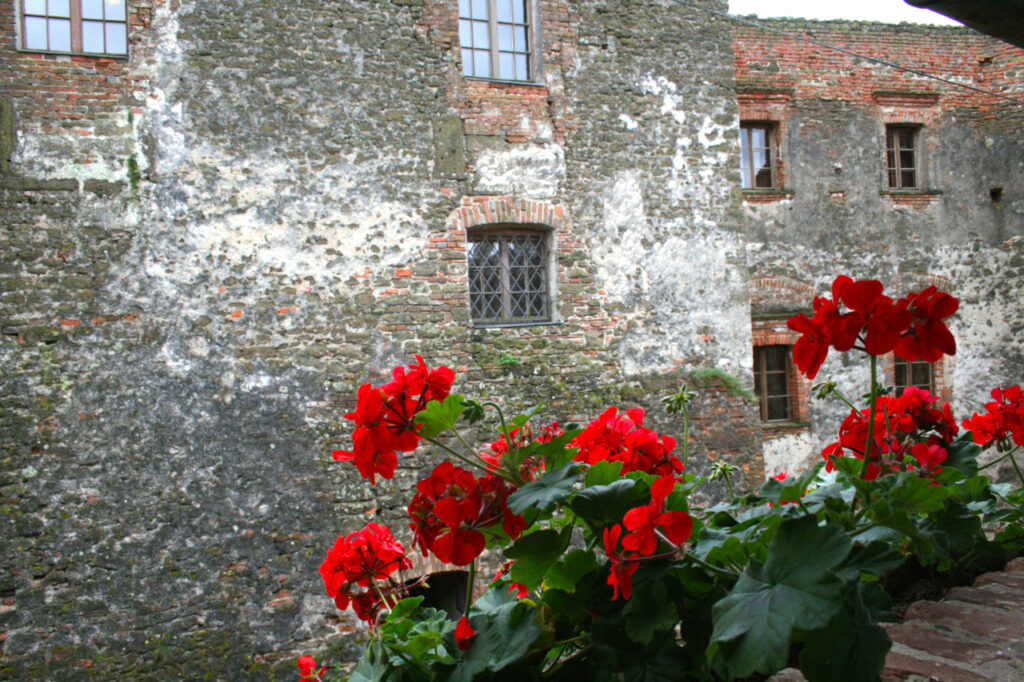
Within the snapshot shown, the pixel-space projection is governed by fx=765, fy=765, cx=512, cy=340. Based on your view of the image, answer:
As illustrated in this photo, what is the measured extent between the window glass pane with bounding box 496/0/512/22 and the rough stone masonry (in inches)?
12.9

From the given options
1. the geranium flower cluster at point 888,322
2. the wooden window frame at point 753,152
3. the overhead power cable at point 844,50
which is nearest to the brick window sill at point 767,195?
the wooden window frame at point 753,152

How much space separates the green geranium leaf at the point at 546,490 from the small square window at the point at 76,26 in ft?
21.3

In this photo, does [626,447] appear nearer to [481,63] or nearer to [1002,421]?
[1002,421]

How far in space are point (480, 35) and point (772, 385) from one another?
6.06 m

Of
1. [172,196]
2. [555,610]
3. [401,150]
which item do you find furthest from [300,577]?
[555,610]

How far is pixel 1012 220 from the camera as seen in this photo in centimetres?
1143

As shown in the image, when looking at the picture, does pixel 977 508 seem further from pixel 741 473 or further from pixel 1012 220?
pixel 1012 220

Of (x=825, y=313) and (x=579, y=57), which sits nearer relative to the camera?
(x=825, y=313)

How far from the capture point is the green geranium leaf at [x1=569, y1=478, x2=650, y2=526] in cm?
146

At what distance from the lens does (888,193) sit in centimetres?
1091

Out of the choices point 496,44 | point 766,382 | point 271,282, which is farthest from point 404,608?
point 766,382

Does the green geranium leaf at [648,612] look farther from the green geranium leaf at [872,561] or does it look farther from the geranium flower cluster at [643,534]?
the green geranium leaf at [872,561]

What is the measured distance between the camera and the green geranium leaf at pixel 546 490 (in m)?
1.41

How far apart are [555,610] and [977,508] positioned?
52.4 inches
